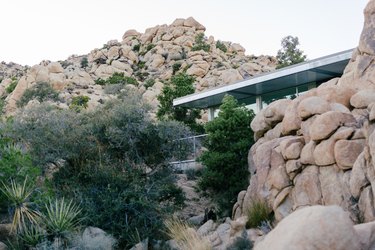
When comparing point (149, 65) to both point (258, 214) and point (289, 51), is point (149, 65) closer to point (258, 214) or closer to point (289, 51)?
point (289, 51)

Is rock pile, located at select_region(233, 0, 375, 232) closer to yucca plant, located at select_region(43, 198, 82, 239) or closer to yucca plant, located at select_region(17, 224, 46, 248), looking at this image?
yucca plant, located at select_region(43, 198, 82, 239)

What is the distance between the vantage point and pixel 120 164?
14.4m

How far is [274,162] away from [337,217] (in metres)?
7.08

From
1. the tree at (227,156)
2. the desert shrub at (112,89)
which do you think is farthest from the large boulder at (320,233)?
the desert shrub at (112,89)

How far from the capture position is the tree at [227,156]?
47.4 feet

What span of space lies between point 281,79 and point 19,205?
1138 centimetres

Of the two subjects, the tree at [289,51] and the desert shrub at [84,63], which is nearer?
the tree at [289,51]

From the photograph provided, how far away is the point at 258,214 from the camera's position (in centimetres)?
1172

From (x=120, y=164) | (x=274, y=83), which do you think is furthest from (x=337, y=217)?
(x=274, y=83)

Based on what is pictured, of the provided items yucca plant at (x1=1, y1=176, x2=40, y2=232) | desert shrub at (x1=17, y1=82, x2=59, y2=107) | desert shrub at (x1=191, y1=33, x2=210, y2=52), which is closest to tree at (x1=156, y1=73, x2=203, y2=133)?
yucca plant at (x1=1, y1=176, x2=40, y2=232)

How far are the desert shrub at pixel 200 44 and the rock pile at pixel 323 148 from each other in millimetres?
38267

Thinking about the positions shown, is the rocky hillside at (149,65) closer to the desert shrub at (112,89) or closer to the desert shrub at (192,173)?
the desert shrub at (112,89)

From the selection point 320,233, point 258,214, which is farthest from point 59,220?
point 320,233

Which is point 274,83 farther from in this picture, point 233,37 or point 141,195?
point 233,37
